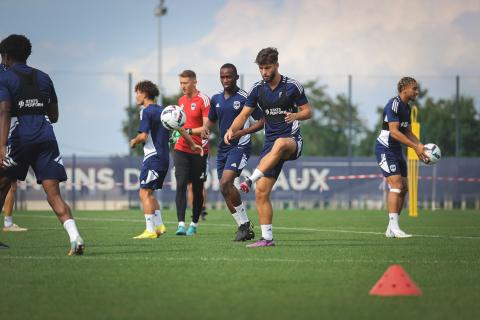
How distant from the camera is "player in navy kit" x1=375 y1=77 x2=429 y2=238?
14.0 m

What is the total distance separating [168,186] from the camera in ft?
111

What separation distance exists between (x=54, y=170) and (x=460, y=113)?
2911 centimetres

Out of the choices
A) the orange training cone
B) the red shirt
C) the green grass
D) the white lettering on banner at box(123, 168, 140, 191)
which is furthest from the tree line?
the orange training cone

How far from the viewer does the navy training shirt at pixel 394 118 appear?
14023 millimetres

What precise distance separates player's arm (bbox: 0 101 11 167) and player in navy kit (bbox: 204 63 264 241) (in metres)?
4.03

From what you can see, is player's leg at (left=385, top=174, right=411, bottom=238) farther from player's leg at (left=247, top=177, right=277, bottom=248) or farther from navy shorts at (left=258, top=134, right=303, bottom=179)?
player's leg at (left=247, top=177, right=277, bottom=248)

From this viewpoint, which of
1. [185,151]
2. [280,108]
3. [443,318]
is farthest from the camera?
[185,151]

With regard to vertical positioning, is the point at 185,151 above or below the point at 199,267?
above

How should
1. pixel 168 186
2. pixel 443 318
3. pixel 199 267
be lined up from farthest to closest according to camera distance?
pixel 168 186, pixel 199 267, pixel 443 318


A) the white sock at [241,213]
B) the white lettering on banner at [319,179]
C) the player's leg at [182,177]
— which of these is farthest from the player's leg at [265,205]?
the white lettering on banner at [319,179]

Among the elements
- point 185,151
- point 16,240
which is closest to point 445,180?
point 185,151

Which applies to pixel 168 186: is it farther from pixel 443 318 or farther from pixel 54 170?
pixel 443 318

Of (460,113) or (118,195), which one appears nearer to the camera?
(118,195)

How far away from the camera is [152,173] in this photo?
14164 millimetres
